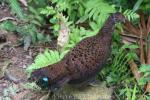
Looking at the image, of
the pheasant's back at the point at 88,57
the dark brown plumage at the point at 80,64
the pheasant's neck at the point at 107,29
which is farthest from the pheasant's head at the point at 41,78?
the pheasant's neck at the point at 107,29

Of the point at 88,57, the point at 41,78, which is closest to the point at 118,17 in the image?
the point at 88,57

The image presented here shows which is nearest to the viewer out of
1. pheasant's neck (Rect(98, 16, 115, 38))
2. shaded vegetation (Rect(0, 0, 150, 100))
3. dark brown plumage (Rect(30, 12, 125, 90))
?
dark brown plumage (Rect(30, 12, 125, 90))

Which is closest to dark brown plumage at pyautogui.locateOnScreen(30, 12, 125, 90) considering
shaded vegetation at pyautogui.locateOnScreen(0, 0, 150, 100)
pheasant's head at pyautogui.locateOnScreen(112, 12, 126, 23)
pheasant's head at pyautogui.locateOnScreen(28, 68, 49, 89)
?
pheasant's head at pyautogui.locateOnScreen(28, 68, 49, 89)

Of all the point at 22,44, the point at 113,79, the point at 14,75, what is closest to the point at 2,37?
the point at 22,44

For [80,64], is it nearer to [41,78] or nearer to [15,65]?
[41,78]

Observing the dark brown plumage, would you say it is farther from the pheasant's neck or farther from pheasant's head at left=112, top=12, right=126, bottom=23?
pheasant's head at left=112, top=12, right=126, bottom=23

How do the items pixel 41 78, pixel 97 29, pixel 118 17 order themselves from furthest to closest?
pixel 97 29, pixel 118 17, pixel 41 78

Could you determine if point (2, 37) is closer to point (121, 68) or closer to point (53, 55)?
point (53, 55)

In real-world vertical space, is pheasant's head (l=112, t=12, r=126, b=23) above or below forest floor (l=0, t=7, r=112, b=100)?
above

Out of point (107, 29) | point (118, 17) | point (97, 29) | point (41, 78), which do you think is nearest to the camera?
point (41, 78)
